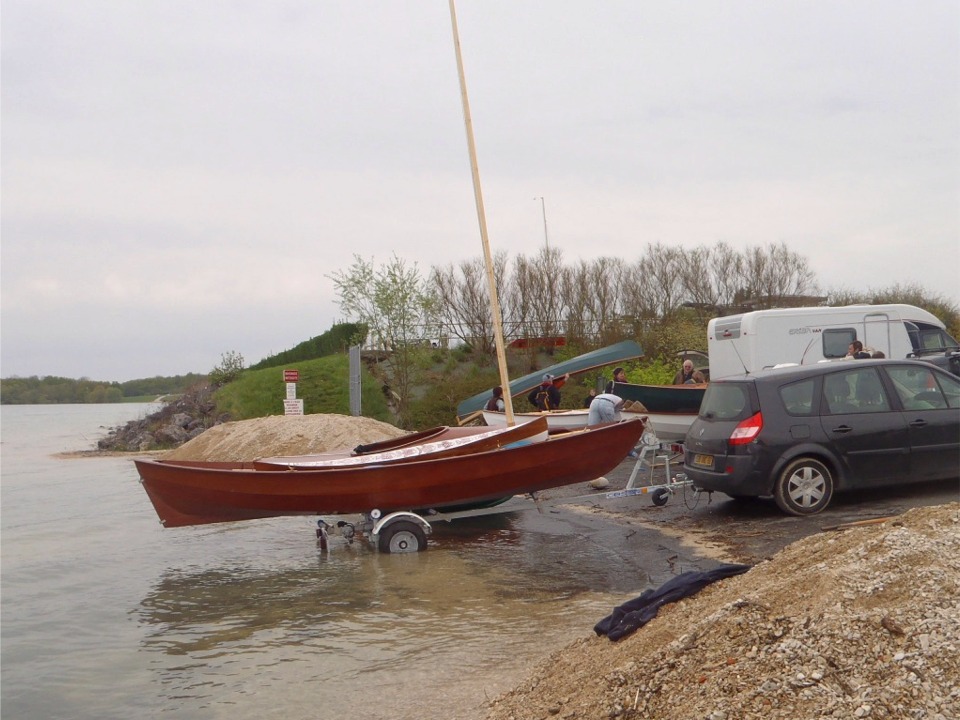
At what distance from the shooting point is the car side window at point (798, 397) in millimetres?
10727

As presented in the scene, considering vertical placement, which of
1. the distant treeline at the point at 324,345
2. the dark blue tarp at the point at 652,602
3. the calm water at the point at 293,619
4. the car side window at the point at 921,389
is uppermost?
the distant treeline at the point at 324,345

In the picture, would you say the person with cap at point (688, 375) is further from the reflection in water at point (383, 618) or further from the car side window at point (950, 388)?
the reflection in water at point (383, 618)

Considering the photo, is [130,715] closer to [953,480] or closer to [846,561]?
[846,561]

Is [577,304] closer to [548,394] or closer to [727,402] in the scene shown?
[548,394]

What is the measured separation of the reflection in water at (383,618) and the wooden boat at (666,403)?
5665 mm

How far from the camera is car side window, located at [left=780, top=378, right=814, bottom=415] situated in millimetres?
10727

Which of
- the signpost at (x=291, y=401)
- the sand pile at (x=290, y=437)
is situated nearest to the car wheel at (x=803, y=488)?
the sand pile at (x=290, y=437)

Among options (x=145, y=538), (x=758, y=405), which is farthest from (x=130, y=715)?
(x=145, y=538)

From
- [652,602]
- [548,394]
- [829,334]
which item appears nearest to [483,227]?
[548,394]

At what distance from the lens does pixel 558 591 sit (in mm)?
8664

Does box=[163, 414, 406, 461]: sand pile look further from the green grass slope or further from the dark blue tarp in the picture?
the dark blue tarp

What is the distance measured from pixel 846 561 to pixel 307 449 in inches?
645

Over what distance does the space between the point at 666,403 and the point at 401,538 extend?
291 inches

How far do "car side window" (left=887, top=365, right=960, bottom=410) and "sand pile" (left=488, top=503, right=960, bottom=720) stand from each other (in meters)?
6.32
